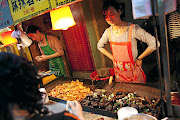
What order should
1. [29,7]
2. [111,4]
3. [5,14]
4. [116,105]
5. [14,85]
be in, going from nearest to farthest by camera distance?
[14,85] → [116,105] → [29,7] → [111,4] → [5,14]

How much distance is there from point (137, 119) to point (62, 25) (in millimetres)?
2348

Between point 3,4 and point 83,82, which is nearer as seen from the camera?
point 3,4

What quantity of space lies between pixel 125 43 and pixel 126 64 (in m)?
0.59

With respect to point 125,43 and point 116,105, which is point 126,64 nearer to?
point 125,43

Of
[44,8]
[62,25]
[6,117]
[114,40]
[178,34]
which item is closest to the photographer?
[6,117]

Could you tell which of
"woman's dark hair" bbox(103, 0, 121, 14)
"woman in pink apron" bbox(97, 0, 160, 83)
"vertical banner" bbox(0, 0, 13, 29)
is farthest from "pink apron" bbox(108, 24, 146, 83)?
"vertical banner" bbox(0, 0, 13, 29)

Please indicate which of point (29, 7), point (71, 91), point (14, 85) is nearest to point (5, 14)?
point (29, 7)

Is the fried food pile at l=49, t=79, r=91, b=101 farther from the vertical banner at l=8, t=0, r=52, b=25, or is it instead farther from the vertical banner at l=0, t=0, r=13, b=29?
the vertical banner at l=0, t=0, r=13, b=29

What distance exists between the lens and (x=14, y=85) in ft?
3.39

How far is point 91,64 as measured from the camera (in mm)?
6316

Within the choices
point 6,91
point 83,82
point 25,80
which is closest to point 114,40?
point 83,82

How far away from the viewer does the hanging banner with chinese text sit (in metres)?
2.44

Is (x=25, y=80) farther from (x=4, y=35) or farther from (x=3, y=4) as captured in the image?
(x=4, y=35)

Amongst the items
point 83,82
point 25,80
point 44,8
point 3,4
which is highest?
point 3,4
